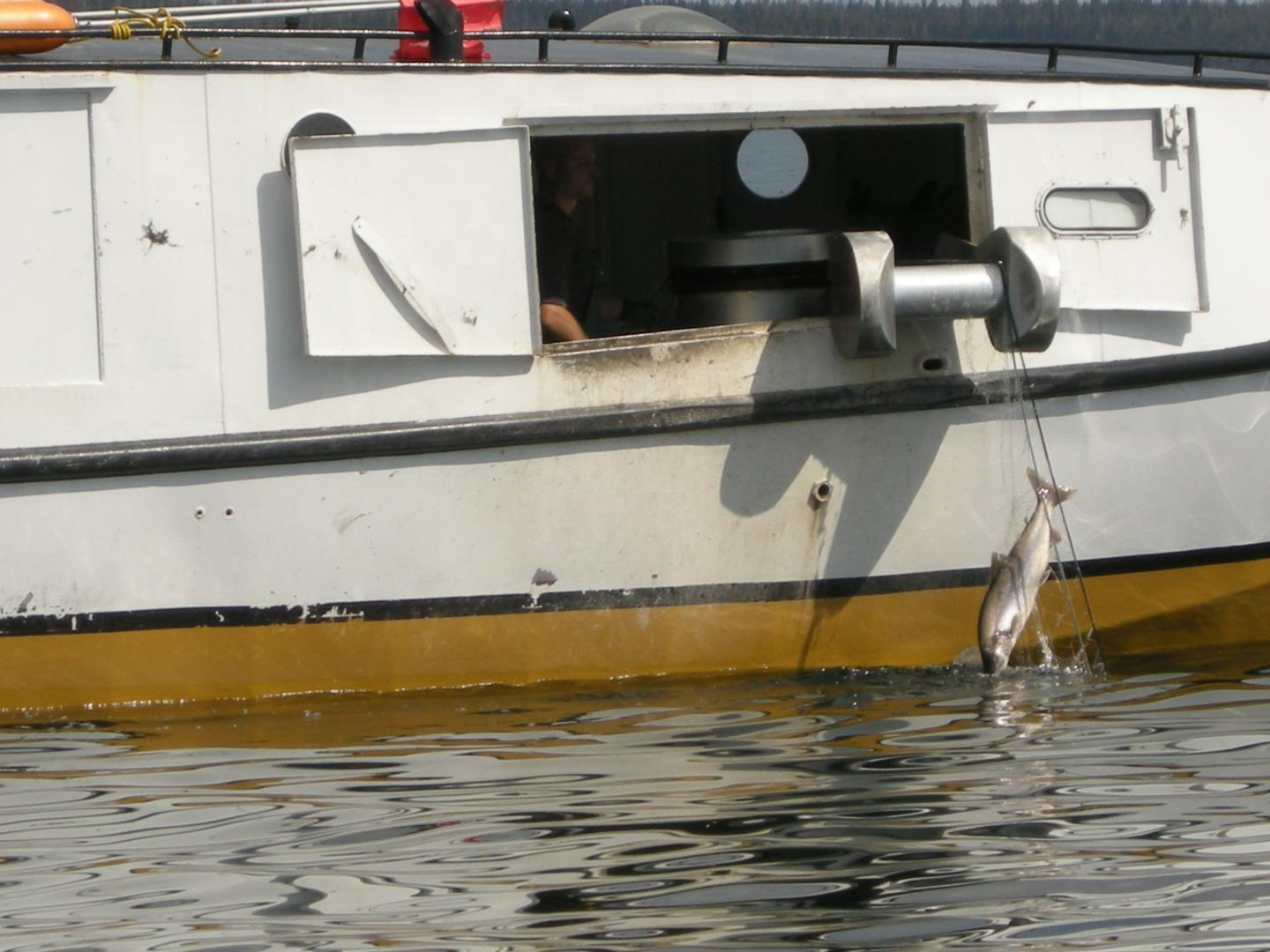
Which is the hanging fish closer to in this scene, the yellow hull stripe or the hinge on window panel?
the yellow hull stripe

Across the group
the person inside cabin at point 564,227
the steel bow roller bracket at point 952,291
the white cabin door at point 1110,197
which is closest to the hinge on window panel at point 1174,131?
the white cabin door at point 1110,197

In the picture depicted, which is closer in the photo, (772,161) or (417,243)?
(417,243)

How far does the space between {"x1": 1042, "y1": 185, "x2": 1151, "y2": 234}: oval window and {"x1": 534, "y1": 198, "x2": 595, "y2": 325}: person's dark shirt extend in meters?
1.53

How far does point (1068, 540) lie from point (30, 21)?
11.3 ft

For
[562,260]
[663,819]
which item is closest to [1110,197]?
[562,260]

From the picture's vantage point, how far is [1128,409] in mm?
5816

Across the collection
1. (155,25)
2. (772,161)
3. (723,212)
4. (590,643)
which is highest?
(155,25)

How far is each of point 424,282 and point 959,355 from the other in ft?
5.36

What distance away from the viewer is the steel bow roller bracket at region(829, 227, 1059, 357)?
5.41 meters

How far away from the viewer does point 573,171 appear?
6.28 m

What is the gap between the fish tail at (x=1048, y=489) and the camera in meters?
5.72

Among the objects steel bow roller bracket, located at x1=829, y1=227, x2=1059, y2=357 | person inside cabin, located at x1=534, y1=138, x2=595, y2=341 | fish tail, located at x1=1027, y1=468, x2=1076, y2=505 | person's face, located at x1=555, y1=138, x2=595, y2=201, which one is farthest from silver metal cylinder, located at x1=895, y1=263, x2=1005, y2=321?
person's face, located at x1=555, y1=138, x2=595, y2=201

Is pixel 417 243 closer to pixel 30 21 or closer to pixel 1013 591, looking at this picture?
pixel 30 21

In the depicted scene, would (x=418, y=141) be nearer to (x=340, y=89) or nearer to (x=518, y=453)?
(x=340, y=89)
